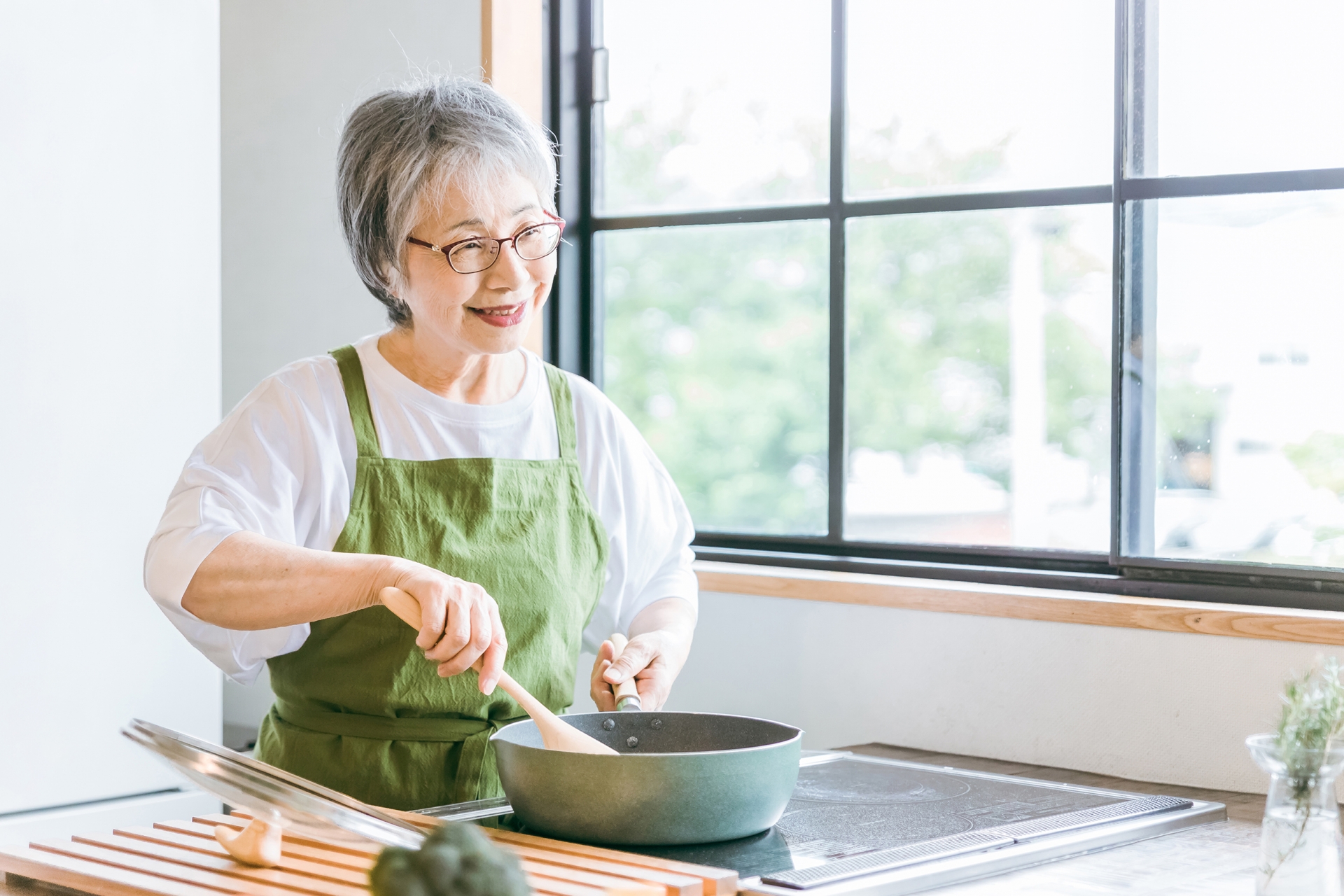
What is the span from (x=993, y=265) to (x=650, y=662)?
3.92ft

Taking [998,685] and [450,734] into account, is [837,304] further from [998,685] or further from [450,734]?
[450,734]

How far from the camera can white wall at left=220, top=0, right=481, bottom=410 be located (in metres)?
2.68

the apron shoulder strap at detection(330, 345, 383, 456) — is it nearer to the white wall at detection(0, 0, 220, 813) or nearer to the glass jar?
the white wall at detection(0, 0, 220, 813)

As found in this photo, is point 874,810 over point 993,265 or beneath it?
beneath

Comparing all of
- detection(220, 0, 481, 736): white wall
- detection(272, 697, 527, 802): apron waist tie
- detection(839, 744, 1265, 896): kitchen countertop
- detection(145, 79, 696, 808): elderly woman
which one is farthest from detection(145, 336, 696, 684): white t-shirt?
detection(220, 0, 481, 736): white wall

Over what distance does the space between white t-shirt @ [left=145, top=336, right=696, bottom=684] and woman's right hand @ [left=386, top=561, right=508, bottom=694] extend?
28 cm

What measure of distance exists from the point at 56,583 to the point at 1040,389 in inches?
64.9

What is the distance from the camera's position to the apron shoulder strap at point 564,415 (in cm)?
175

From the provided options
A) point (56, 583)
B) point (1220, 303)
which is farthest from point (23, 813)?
point (1220, 303)

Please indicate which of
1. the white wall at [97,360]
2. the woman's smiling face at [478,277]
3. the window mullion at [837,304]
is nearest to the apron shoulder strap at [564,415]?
the woman's smiling face at [478,277]

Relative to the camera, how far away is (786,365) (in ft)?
13.2

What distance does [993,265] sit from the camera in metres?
2.49

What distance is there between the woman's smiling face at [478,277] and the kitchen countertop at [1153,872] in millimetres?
716

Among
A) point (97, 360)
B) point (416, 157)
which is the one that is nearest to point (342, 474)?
point (416, 157)
